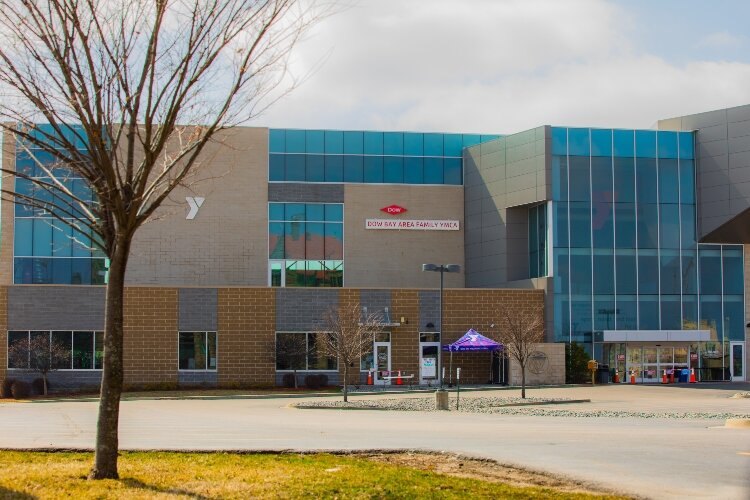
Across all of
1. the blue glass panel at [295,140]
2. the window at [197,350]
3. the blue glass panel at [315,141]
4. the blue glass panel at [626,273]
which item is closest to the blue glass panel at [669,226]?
the blue glass panel at [626,273]

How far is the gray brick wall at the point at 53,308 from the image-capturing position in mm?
49062

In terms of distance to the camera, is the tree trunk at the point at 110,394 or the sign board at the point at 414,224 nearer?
the tree trunk at the point at 110,394

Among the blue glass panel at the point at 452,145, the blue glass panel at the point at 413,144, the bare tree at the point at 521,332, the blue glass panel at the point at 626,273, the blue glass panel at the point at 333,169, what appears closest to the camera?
the bare tree at the point at 521,332

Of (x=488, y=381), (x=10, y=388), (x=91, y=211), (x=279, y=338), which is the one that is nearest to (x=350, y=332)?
(x=279, y=338)

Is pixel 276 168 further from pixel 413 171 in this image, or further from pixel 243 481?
pixel 243 481

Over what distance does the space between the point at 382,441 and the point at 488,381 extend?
109 feet

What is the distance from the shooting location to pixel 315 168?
58062 millimetres

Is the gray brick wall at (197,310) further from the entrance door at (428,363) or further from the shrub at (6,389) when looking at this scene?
the entrance door at (428,363)

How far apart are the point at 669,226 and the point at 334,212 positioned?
17.8 meters

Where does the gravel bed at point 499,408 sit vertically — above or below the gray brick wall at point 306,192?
below

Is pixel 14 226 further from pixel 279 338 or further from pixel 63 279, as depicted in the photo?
pixel 279 338

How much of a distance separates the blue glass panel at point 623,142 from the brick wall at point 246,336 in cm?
1852

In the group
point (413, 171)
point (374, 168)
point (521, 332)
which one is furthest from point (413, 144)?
point (521, 332)

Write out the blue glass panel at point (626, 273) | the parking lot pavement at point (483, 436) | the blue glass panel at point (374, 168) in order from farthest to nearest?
1. the blue glass panel at point (374, 168)
2. the blue glass panel at point (626, 273)
3. the parking lot pavement at point (483, 436)
